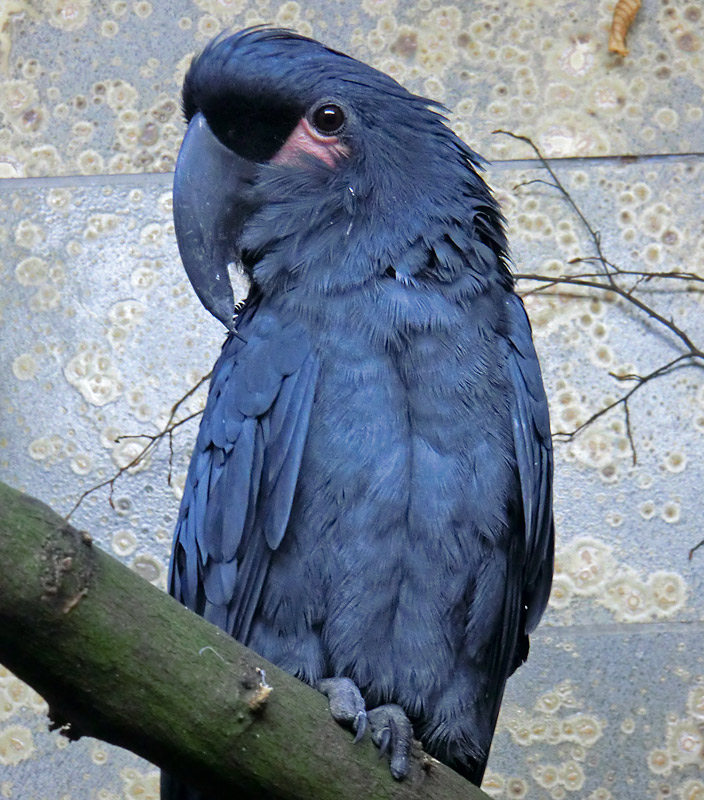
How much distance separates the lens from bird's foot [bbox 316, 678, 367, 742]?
53.2 inches

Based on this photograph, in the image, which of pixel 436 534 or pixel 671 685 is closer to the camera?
pixel 436 534

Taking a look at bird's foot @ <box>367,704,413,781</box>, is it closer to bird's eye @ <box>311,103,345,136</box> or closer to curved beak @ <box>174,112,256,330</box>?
curved beak @ <box>174,112,256,330</box>

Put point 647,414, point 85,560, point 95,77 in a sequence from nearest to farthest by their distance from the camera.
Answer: point 85,560, point 647,414, point 95,77

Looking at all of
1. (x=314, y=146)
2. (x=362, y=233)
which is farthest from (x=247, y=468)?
(x=314, y=146)

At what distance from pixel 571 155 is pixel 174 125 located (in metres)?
1.12

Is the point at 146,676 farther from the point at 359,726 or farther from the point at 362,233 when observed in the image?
the point at 362,233

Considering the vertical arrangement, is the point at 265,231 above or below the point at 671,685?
above

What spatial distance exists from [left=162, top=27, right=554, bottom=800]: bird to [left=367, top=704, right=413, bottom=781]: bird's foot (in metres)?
0.02

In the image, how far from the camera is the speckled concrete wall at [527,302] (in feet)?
8.57

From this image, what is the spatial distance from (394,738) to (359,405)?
52cm

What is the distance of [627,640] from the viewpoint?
264 centimetres

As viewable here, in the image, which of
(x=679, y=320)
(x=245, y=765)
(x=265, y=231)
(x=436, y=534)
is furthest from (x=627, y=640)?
(x=245, y=765)

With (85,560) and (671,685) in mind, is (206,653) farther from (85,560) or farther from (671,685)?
(671,685)

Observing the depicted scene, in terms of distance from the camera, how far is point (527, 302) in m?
2.82
